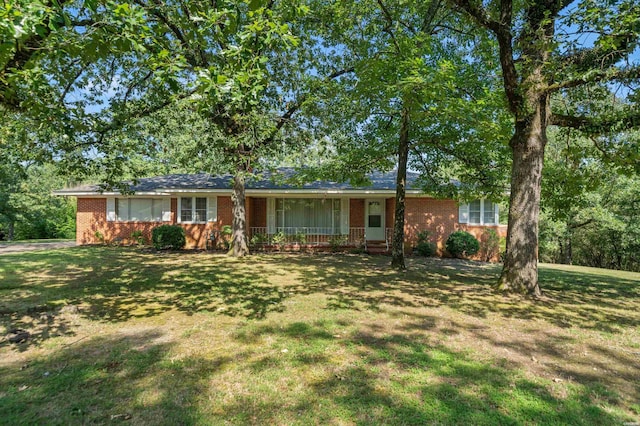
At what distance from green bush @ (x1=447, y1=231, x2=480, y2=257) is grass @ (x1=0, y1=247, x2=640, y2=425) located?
7.13 metres

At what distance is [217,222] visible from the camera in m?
17.2

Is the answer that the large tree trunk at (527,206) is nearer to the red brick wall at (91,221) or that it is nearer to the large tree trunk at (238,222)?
the large tree trunk at (238,222)

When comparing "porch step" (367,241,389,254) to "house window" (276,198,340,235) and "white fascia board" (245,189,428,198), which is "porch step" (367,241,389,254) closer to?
"house window" (276,198,340,235)

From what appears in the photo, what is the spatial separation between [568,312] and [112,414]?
7.13 m

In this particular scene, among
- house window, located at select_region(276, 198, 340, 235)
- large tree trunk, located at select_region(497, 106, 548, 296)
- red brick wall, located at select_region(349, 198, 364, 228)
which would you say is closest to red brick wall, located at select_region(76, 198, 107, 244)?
house window, located at select_region(276, 198, 340, 235)

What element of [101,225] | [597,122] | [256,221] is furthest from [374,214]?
[101,225]

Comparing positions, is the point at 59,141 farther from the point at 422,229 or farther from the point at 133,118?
the point at 422,229

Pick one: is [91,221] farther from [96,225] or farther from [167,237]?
[167,237]

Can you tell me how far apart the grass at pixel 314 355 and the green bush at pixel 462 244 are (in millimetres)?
7127

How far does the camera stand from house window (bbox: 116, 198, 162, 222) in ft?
59.4

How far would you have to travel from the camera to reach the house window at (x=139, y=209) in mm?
18094

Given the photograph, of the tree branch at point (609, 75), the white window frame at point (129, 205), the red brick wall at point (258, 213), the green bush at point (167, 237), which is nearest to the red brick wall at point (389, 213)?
the red brick wall at point (258, 213)

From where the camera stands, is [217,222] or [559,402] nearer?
[559,402]

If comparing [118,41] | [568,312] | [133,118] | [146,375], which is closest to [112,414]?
[146,375]
